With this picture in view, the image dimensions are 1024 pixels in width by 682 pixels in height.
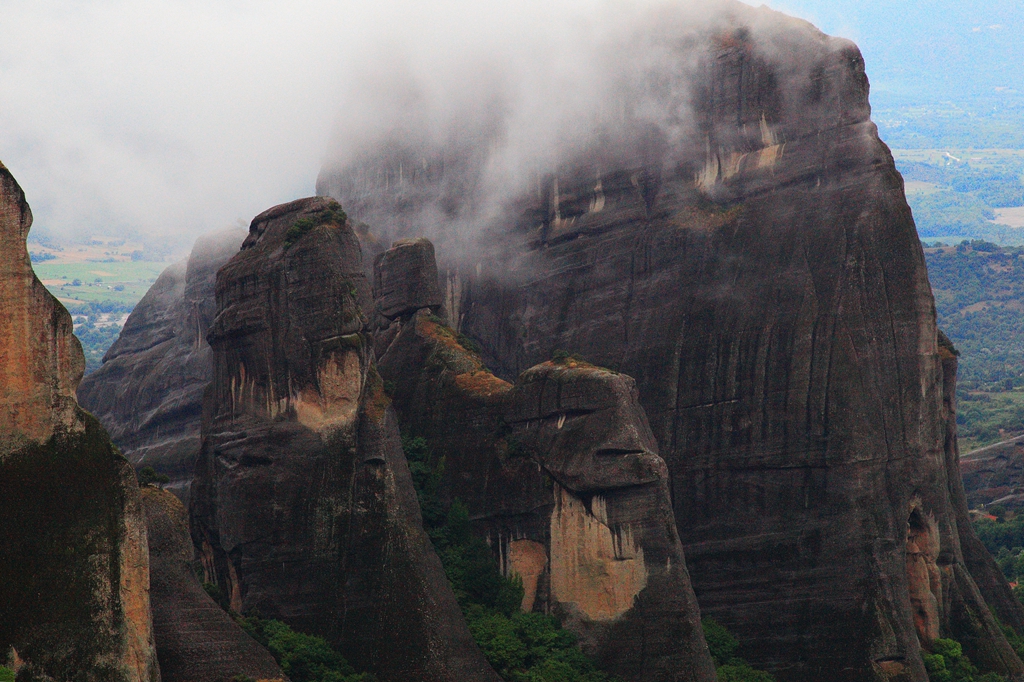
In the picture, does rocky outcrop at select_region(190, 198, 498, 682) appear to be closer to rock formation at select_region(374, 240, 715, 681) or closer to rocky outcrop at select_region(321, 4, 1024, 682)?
rock formation at select_region(374, 240, 715, 681)

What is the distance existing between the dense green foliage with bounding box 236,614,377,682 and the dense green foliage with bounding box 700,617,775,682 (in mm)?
16927

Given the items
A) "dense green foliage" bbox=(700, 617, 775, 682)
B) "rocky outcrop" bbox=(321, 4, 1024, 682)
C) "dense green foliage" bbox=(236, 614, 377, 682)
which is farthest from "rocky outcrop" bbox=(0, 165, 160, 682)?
"rocky outcrop" bbox=(321, 4, 1024, 682)

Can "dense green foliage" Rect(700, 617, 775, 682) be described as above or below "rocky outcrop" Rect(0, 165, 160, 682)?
below

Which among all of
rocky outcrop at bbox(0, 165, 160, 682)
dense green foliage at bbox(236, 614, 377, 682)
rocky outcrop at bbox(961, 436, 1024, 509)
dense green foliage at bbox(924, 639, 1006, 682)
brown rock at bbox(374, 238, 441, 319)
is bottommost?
dense green foliage at bbox(924, 639, 1006, 682)

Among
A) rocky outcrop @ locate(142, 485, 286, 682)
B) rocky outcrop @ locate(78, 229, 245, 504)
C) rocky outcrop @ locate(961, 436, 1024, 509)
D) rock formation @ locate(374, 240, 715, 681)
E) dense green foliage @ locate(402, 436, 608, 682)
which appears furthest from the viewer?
rocky outcrop @ locate(961, 436, 1024, 509)

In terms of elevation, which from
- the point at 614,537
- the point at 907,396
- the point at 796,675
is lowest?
the point at 796,675

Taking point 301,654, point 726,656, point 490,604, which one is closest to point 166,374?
point 490,604

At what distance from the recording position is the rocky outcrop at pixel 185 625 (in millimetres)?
72625

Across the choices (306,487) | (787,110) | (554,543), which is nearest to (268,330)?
(306,487)

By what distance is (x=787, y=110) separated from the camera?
10238 centimetres

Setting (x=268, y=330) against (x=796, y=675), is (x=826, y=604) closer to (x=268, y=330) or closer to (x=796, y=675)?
(x=796, y=675)

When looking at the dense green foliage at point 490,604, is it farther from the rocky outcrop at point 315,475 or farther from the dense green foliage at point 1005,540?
the dense green foliage at point 1005,540

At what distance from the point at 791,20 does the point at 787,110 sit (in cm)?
550

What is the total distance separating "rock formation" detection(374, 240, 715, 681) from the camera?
8569 centimetres
